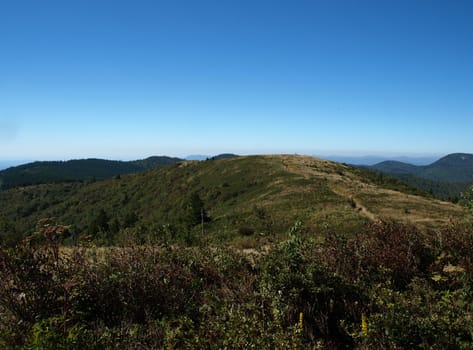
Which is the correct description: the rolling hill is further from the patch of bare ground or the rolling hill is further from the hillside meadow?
the hillside meadow

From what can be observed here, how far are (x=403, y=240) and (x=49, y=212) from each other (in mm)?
99442

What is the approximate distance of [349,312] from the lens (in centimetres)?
484

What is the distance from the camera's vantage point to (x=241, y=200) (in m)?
46.0

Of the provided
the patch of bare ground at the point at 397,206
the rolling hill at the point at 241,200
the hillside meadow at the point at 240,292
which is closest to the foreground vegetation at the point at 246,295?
the hillside meadow at the point at 240,292

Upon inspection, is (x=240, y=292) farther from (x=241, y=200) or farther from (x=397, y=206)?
(x=241, y=200)

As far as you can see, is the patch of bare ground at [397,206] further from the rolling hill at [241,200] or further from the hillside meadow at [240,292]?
the hillside meadow at [240,292]

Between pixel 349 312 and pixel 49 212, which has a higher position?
pixel 349 312

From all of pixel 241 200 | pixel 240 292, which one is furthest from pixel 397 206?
pixel 240 292

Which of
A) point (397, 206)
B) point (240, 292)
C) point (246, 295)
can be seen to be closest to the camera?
point (246, 295)

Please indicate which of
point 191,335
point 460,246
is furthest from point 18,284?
point 460,246

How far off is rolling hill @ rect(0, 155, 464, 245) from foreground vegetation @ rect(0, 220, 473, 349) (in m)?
1.26

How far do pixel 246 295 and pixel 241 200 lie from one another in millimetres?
40936

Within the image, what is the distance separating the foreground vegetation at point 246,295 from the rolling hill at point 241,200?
126 centimetres

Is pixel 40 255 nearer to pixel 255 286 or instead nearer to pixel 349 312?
pixel 255 286
